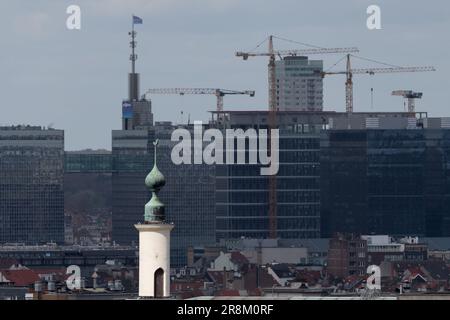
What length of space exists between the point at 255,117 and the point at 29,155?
19713mm

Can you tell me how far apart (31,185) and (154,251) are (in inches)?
6729

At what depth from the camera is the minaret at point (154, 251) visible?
21047 mm

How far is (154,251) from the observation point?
21.7 metres

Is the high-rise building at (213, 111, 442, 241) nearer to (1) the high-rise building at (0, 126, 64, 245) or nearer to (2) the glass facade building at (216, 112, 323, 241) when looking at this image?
(2) the glass facade building at (216, 112, 323, 241)

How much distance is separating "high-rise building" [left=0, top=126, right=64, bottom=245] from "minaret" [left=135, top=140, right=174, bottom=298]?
523 ft

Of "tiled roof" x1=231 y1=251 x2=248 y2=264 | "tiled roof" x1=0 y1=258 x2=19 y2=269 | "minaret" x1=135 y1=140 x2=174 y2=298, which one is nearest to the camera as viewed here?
"minaret" x1=135 y1=140 x2=174 y2=298

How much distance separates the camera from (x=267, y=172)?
7229 inches

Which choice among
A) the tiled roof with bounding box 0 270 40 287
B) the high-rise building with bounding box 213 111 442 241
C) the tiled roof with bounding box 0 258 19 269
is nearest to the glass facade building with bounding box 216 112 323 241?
the high-rise building with bounding box 213 111 442 241

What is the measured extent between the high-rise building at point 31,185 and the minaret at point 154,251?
159 metres

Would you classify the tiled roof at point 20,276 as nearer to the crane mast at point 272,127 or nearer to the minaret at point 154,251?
the crane mast at point 272,127

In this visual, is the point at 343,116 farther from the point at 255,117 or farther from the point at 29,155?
the point at 29,155

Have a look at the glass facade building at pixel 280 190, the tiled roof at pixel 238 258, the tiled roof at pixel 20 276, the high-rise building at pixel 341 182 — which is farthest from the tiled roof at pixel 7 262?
the high-rise building at pixel 341 182

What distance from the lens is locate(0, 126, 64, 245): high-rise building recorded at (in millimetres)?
186375
